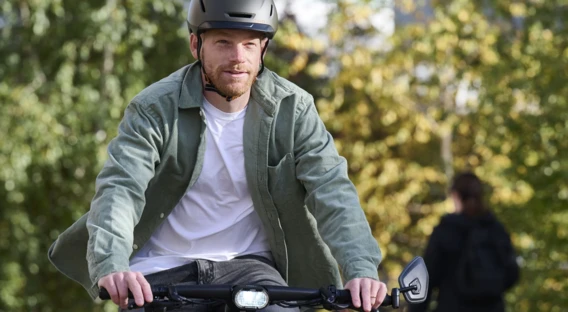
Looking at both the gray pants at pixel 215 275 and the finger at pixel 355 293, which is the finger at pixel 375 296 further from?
the gray pants at pixel 215 275

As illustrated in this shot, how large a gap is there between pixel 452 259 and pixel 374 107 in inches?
370

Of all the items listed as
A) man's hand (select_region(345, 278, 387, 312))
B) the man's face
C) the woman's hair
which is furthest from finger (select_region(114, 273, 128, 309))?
the woman's hair

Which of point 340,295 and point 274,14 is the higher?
point 274,14

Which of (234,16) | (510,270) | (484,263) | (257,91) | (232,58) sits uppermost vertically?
(234,16)

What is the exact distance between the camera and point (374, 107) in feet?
60.4

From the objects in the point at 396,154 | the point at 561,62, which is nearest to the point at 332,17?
the point at 396,154

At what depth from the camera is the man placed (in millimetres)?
4457

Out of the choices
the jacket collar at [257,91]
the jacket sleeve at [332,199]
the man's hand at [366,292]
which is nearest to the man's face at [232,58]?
the jacket collar at [257,91]

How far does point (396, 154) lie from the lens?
1898 centimetres

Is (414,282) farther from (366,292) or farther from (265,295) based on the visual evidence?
(265,295)

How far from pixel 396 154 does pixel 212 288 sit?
15.2m

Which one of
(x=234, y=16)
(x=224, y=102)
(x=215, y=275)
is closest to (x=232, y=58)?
(x=234, y=16)

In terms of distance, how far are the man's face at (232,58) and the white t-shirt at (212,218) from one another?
0.62ft

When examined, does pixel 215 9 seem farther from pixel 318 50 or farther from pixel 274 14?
pixel 318 50
